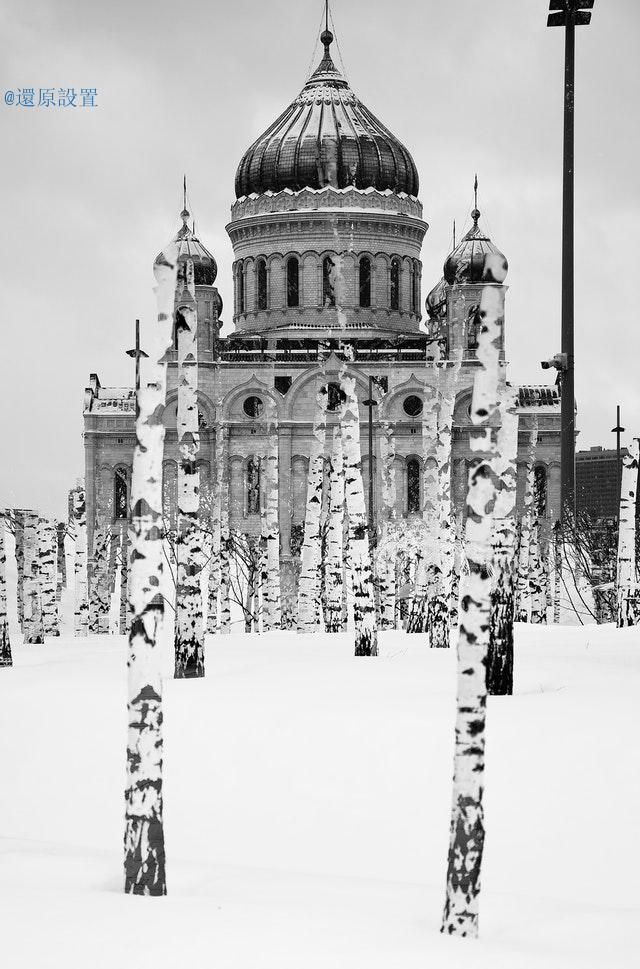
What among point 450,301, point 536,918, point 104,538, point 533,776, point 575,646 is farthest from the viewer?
point 450,301

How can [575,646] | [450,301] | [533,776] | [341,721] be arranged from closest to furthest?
1. [533,776]
2. [341,721]
3. [575,646]
4. [450,301]

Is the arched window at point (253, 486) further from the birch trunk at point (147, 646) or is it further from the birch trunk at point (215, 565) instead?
the birch trunk at point (147, 646)

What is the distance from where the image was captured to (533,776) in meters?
10.6

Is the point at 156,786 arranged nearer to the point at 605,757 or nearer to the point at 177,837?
the point at 177,837

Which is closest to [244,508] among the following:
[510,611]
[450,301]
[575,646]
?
[450,301]

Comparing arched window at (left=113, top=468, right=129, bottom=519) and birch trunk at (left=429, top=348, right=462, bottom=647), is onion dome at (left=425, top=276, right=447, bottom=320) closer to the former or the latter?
arched window at (left=113, top=468, right=129, bottom=519)

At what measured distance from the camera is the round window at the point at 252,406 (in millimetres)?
62281

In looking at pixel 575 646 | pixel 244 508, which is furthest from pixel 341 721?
pixel 244 508

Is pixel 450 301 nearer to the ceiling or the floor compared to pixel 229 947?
nearer to the ceiling

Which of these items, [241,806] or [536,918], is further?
[241,806]

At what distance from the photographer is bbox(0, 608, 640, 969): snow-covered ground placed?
681 centimetres

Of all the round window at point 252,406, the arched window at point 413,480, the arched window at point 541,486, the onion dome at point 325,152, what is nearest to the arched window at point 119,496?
the round window at point 252,406

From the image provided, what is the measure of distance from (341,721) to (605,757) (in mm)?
2088

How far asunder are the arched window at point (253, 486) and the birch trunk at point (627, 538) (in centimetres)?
3599
